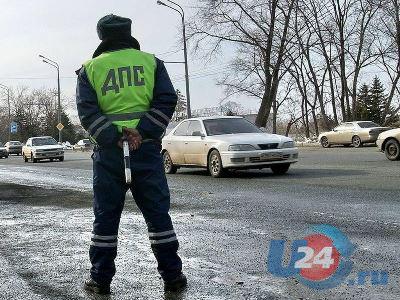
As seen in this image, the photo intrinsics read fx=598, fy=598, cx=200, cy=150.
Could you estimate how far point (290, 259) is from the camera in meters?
4.78

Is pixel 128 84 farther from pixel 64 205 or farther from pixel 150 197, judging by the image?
pixel 64 205

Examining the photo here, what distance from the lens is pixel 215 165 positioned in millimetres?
13938

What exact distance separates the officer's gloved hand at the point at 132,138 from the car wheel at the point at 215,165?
9684 mm

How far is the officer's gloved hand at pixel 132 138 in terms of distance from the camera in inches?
156

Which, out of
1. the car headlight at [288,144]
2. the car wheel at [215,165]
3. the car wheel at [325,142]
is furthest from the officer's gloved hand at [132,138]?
the car wheel at [325,142]

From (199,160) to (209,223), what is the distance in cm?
754

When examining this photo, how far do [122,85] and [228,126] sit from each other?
10396 mm

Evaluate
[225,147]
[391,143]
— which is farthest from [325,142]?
[225,147]

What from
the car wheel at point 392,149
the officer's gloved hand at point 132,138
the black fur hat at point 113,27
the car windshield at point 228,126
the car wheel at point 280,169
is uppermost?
the black fur hat at point 113,27

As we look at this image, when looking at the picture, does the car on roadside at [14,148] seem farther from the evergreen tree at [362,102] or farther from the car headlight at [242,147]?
the car headlight at [242,147]

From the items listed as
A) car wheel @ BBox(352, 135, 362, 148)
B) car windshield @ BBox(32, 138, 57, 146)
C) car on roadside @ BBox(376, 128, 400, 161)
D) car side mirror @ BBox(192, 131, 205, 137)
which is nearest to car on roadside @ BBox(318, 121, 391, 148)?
car wheel @ BBox(352, 135, 362, 148)

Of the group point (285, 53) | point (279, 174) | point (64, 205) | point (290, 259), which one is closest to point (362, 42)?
point (285, 53)

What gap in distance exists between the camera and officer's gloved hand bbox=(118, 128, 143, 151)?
13.0 feet

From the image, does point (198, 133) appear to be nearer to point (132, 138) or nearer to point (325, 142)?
point (132, 138)
